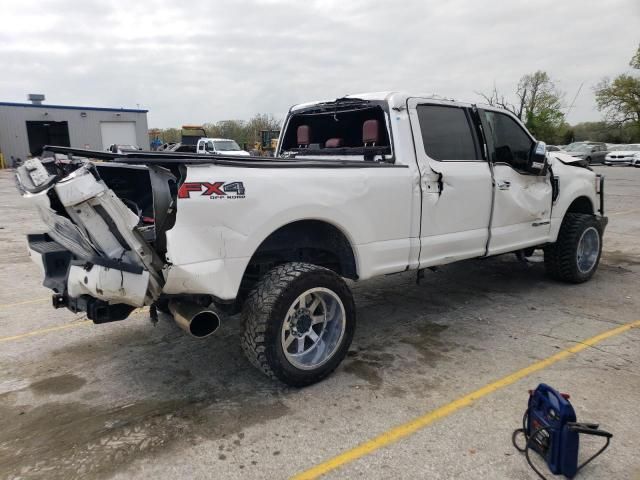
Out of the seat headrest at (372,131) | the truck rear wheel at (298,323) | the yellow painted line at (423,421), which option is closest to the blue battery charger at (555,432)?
the yellow painted line at (423,421)

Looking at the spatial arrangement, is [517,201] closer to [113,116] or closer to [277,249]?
[277,249]

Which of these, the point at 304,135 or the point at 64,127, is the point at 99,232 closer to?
the point at 304,135

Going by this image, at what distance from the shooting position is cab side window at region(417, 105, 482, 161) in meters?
4.30

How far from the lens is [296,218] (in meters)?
3.33

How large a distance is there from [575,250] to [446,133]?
248cm

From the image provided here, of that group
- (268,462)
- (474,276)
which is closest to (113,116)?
(474,276)

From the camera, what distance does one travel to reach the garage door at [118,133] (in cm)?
4103

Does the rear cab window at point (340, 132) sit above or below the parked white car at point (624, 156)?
above

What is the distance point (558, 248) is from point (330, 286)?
363 centimetres

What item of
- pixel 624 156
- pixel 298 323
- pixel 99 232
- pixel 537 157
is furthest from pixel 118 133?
pixel 298 323

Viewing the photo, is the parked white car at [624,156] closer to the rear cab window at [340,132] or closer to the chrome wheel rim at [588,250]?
the chrome wheel rim at [588,250]

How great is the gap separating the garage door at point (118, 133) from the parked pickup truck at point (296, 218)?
40.4 m

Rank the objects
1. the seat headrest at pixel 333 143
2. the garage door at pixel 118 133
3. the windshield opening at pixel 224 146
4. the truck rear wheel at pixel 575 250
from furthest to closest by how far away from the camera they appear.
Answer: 1. the garage door at pixel 118 133
2. the windshield opening at pixel 224 146
3. the truck rear wheel at pixel 575 250
4. the seat headrest at pixel 333 143

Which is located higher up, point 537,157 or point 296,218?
point 537,157
